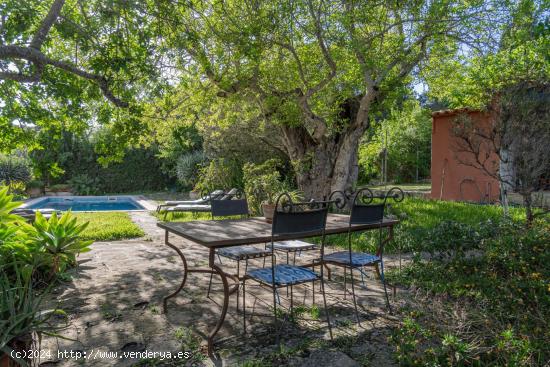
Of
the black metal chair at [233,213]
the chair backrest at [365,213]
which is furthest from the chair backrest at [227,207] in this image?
the chair backrest at [365,213]

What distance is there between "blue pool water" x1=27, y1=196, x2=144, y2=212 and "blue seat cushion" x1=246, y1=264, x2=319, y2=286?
38.9 feet

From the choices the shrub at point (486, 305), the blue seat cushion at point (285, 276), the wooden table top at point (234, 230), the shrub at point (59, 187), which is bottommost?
the shrub at point (486, 305)

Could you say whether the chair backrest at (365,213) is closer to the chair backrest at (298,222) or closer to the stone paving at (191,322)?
the chair backrest at (298,222)

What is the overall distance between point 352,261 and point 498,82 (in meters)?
4.75

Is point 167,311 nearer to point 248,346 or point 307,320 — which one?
point 248,346

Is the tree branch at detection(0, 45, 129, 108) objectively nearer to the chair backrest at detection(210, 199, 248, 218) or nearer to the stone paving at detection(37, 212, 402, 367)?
the stone paving at detection(37, 212, 402, 367)

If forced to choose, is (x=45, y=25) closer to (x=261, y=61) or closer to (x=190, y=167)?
(x=261, y=61)

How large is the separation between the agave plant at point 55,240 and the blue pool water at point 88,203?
10048mm

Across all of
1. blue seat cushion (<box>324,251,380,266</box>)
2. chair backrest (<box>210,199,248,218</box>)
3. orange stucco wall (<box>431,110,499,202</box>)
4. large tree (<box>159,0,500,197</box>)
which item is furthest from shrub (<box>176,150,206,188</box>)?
blue seat cushion (<box>324,251,380,266</box>)

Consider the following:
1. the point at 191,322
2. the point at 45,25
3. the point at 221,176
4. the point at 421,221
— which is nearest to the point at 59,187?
the point at 221,176

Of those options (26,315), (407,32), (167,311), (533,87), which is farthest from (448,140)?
(26,315)

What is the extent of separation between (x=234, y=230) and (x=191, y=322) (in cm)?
84

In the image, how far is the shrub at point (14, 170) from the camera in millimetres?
14227

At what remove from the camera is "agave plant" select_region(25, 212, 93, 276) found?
385 cm
